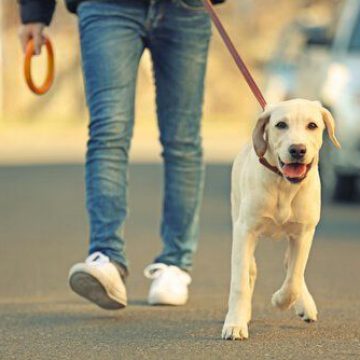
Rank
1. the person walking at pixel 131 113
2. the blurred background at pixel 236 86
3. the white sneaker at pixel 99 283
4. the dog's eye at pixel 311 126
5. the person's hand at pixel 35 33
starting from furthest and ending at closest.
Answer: the blurred background at pixel 236 86 < the person's hand at pixel 35 33 < the person walking at pixel 131 113 < the white sneaker at pixel 99 283 < the dog's eye at pixel 311 126

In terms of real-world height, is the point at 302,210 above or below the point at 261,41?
above

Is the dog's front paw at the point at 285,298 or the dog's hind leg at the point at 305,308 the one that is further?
the dog's hind leg at the point at 305,308

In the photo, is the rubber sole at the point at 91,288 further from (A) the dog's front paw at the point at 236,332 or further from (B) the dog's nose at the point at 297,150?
(B) the dog's nose at the point at 297,150

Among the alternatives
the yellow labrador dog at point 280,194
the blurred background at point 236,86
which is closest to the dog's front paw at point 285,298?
the yellow labrador dog at point 280,194

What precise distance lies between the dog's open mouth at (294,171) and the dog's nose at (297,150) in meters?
0.05

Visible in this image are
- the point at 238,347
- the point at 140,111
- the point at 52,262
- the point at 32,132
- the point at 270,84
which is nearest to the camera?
the point at 238,347

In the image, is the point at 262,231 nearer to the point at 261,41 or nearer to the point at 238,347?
the point at 238,347

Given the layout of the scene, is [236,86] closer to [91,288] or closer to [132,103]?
[132,103]

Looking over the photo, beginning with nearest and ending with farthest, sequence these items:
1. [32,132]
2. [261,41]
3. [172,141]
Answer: [172,141]
[32,132]
[261,41]

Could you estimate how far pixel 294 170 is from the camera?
17.7 feet

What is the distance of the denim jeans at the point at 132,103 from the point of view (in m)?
6.34

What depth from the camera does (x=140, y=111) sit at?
28578 mm

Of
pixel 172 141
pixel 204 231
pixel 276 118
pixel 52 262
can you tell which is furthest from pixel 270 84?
pixel 276 118

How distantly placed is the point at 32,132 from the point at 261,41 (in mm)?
7887
